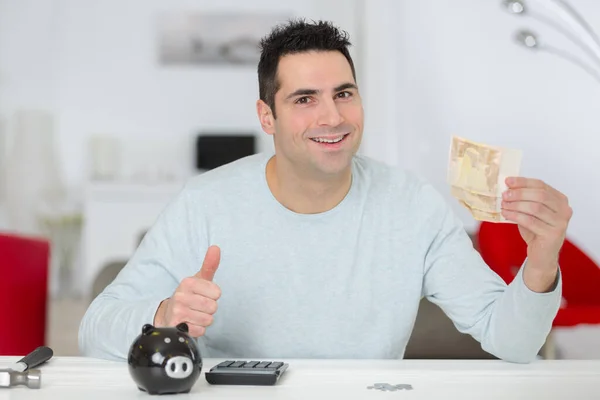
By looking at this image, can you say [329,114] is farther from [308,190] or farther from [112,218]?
[112,218]

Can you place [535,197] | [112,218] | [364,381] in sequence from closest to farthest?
1. [364,381]
2. [535,197]
3. [112,218]

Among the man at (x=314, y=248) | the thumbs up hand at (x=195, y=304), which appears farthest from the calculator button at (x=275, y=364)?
the man at (x=314, y=248)

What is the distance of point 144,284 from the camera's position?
1.82m

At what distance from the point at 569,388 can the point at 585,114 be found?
416 cm

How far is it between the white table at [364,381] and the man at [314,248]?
25 centimetres

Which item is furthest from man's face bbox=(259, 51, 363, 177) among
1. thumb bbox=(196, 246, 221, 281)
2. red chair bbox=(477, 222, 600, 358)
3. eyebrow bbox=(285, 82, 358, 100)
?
red chair bbox=(477, 222, 600, 358)

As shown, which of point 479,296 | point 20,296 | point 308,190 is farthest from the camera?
point 20,296

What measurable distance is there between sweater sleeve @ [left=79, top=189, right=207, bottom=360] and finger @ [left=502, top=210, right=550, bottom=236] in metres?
0.66

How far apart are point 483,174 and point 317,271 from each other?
0.45 meters

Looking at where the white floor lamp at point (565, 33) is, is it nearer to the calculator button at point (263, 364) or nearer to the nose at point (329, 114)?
the nose at point (329, 114)

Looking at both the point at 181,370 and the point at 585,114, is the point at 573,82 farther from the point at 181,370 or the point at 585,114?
the point at 181,370

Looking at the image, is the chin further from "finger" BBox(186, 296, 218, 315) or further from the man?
"finger" BBox(186, 296, 218, 315)

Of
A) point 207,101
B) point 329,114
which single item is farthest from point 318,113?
point 207,101

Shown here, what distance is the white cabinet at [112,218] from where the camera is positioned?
6.76 metres
